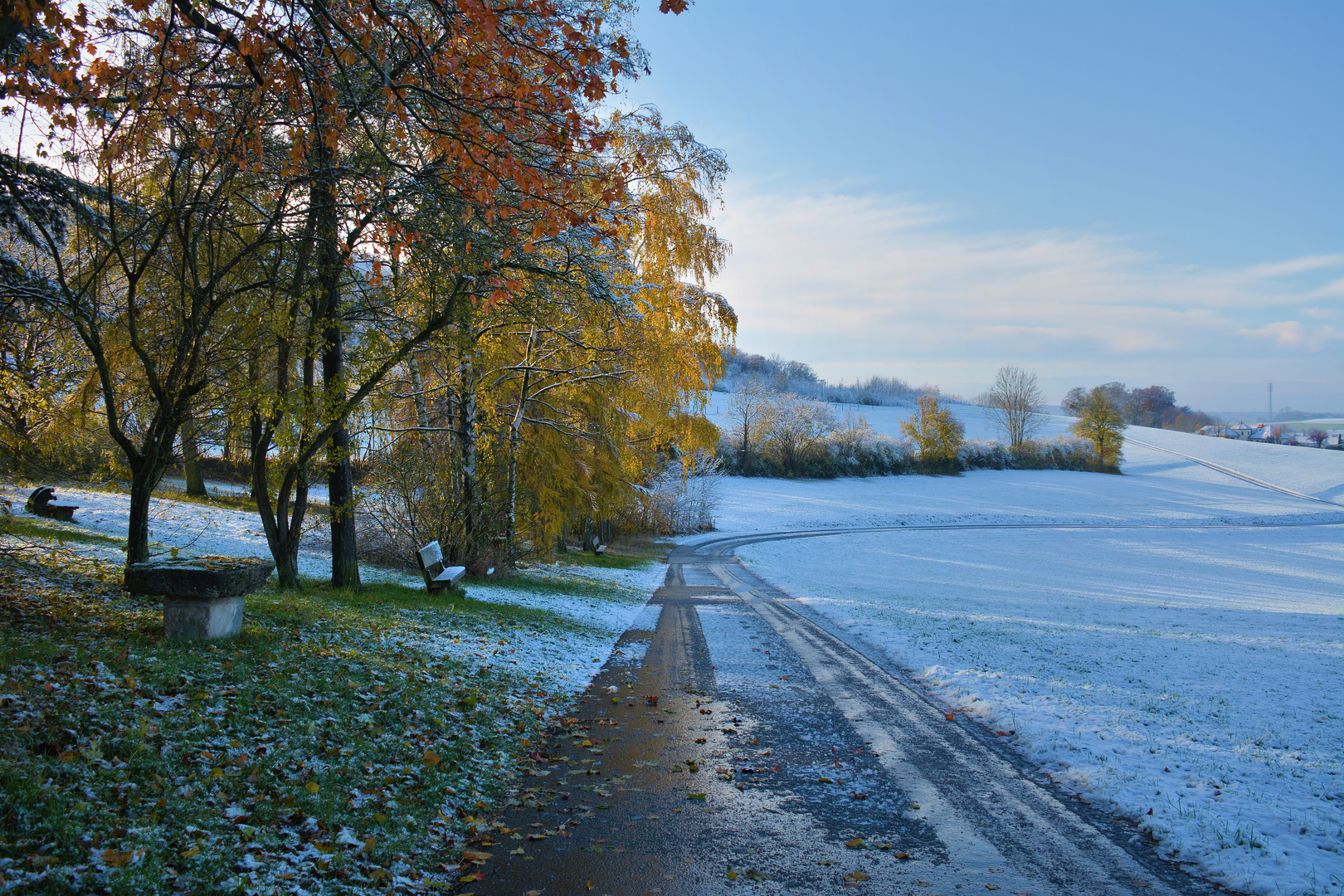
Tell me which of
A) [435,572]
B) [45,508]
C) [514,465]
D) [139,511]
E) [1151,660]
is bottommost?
[1151,660]

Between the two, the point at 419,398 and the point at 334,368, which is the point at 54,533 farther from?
the point at 419,398

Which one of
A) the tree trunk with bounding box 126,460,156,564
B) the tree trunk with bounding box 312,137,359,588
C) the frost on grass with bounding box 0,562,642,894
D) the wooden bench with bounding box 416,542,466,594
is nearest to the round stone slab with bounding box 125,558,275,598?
the frost on grass with bounding box 0,562,642,894

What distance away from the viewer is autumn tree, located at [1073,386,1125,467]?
76.8 meters

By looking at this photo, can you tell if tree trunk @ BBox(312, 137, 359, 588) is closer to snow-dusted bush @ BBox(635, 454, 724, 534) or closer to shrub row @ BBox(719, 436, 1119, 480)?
snow-dusted bush @ BBox(635, 454, 724, 534)

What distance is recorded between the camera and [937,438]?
231ft

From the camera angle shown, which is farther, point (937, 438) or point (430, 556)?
point (937, 438)

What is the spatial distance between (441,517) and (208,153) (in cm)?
799

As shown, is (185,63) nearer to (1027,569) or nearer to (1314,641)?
(1314,641)

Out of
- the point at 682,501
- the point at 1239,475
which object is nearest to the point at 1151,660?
the point at 682,501

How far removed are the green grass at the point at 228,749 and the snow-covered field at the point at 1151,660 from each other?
455 centimetres

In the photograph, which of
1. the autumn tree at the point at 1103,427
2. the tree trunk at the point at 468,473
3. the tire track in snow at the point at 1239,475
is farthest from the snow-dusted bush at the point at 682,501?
the tire track in snow at the point at 1239,475

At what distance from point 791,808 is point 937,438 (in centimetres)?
7034

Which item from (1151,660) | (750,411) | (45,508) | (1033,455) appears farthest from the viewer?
(1033,455)

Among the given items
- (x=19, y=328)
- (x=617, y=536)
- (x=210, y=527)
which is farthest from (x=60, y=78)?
(x=617, y=536)
